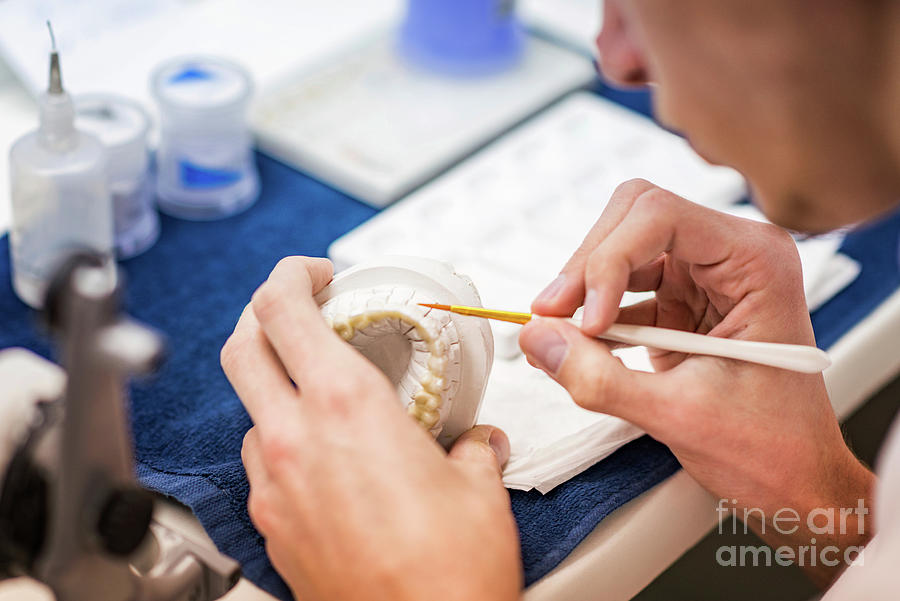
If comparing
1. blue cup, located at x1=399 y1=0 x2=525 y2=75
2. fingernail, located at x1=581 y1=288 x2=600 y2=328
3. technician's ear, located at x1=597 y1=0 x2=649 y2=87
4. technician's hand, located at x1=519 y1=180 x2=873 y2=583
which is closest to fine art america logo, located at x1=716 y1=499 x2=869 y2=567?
technician's hand, located at x1=519 y1=180 x2=873 y2=583

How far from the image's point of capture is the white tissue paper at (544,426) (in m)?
0.88

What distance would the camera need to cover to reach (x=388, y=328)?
790 mm

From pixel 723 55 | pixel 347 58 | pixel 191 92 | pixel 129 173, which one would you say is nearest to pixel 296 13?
pixel 347 58

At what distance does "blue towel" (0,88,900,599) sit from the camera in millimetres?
830

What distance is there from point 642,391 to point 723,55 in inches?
10.3

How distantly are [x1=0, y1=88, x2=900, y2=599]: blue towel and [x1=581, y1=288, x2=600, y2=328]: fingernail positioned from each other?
0.18m

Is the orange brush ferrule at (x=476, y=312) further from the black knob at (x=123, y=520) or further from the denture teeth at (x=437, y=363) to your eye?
the black knob at (x=123, y=520)

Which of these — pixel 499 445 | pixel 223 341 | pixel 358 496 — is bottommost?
pixel 223 341

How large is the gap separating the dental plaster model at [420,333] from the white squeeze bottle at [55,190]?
1.14 feet

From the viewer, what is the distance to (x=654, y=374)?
2.59ft

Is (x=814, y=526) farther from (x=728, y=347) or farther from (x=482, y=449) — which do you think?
(x=482, y=449)

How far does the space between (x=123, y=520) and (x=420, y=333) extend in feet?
0.89

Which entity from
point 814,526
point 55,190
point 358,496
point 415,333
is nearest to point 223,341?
point 55,190

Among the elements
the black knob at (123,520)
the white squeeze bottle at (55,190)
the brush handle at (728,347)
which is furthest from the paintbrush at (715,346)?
the white squeeze bottle at (55,190)
